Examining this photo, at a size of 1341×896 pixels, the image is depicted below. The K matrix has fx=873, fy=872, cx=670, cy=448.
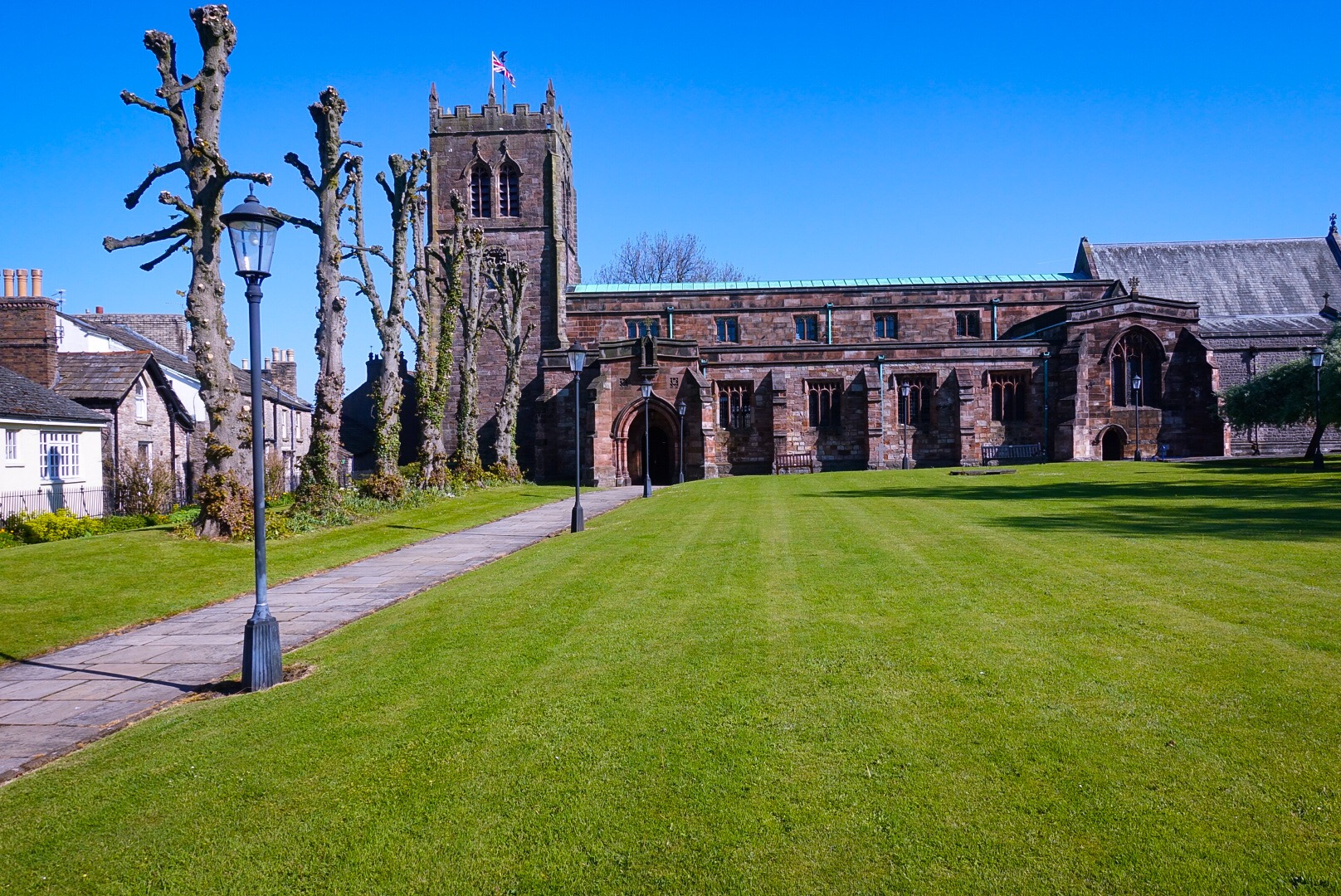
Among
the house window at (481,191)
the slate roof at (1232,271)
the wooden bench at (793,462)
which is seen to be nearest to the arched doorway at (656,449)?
the wooden bench at (793,462)

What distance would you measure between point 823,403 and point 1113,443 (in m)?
14.7

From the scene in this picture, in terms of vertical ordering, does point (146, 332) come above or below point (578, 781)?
above

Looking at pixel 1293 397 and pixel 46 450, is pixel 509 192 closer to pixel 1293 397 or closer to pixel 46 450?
pixel 46 450

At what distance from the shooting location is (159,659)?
361 inches

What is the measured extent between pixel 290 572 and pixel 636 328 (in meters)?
37.1

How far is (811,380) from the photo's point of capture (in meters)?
43.3

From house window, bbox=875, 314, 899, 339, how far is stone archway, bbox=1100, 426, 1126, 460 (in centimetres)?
1239

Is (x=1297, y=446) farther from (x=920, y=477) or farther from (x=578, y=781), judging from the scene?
(x=578, y=781)

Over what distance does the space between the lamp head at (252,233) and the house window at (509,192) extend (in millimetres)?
44276

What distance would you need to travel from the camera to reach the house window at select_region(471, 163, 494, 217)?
2013 inches

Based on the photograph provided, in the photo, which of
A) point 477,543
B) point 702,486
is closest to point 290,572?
point 477,543

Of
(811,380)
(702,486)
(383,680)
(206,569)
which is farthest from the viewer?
(811,380)

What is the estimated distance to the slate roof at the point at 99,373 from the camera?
99.6ft

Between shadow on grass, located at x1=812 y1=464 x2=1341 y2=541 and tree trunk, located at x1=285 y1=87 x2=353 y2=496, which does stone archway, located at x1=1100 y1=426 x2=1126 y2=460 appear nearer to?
shadow on grass, located at x1=812 y1=464 x2=1341 y2=541
